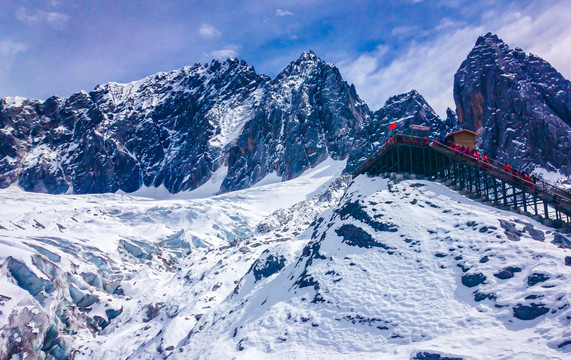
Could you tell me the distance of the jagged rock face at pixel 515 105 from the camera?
90125mm

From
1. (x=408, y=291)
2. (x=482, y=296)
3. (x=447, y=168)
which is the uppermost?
(x=447, y=168)

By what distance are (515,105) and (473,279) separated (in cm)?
7364

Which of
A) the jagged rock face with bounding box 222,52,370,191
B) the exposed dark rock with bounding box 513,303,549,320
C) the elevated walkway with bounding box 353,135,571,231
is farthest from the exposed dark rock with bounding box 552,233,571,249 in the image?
the jagged rock face with bounding box 222,52,370,191

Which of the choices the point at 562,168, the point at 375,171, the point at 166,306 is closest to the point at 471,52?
the point at 562,168

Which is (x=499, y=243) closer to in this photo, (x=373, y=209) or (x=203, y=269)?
(x=373, y=209)

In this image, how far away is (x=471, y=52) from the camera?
110562 mm

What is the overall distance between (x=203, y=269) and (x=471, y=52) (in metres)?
77.7

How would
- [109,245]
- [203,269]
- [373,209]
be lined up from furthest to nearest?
[109,245] → [203,269] → [373,209]

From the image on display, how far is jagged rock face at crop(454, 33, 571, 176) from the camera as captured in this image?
90125 millimetres

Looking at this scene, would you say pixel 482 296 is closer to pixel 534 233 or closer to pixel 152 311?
pixel 534 233

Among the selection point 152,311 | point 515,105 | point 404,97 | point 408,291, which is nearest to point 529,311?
point 408,291

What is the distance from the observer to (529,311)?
1117 inches

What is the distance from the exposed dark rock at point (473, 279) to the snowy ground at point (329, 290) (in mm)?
85

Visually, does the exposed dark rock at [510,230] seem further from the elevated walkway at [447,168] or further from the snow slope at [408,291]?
the elevated walkway at [447,168]
